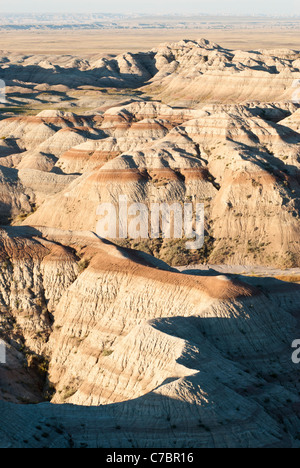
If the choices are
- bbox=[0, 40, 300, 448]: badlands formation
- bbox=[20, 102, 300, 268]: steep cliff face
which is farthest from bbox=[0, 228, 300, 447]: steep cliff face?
bbox=[20, 102, 300, 268]: steep cliff face

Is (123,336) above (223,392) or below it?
below

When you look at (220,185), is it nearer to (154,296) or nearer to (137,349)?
(154,296)

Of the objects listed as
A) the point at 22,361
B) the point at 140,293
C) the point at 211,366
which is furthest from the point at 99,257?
the point at 211,366

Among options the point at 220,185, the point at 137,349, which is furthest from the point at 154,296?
the point at 220,185

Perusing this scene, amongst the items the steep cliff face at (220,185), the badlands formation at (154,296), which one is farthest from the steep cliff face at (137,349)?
the steep cliff face at (220,185)

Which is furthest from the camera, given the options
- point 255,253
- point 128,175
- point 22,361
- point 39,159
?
point 39,159

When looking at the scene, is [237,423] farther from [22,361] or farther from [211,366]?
[22,361]
